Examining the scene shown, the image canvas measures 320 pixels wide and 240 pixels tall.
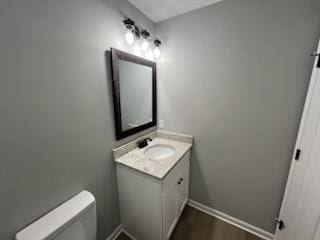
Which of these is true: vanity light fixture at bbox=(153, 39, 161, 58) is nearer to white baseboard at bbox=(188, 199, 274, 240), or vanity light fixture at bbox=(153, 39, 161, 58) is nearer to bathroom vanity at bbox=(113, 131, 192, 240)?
bathroom vanity at bbox=(113, 131, 192, 240)

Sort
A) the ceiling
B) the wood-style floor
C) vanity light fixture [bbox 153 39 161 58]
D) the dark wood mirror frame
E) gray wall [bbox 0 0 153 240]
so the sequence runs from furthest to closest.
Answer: vanity light fixture [bbox 153 39 161 58], the wood-style floor, the ceiling, the dark wood mirror frame, gray wall [bbox 0 0 153 240]

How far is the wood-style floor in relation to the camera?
4.72 ft

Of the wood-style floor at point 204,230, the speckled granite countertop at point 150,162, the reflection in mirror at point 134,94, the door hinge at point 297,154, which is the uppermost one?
the reflection in mirror at point 134,94

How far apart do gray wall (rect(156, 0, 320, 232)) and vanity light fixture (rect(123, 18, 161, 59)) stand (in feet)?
0.40

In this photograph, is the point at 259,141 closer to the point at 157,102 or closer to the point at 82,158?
the point at 157,102

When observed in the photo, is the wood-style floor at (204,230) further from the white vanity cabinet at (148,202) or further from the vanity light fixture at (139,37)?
the vanity light fixture at (139,37)

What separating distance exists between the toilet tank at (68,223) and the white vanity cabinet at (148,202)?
371mm

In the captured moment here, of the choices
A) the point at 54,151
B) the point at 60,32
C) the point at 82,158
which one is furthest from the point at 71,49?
the point at 82,158

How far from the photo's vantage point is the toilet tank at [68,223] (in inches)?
29.9

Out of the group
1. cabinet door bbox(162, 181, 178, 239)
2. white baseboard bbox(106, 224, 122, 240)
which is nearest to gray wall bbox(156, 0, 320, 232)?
cabinet door bbox(162, 181, 178, 239)

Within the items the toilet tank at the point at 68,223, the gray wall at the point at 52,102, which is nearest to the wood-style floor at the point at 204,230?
the toilet tank at the point at 68,223

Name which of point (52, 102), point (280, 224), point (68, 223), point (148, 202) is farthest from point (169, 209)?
point (52, 102)

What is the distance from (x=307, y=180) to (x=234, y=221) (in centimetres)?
101

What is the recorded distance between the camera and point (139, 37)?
1371mm
